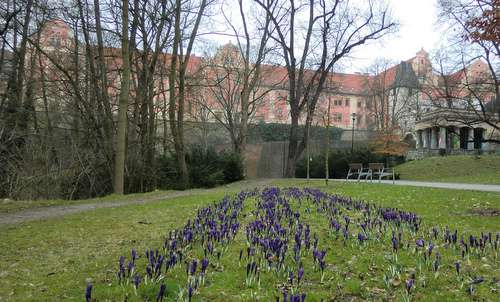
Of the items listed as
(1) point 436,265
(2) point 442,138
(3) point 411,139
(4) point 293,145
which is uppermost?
(3) point 411,139

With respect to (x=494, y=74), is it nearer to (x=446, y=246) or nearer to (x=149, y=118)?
(x=149, y=118)

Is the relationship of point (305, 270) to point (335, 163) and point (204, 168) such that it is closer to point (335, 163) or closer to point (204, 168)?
point (204, 168)

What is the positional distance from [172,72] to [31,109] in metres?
6.70

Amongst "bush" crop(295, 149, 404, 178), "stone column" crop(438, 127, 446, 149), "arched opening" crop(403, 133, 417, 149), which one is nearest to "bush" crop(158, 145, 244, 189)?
"bush" crop(295, 149, 404, 178)

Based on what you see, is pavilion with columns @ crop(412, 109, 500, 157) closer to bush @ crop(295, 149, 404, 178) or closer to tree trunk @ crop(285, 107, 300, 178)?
bush @ crop(295, 149, 404, 178)

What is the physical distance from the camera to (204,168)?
23.6m

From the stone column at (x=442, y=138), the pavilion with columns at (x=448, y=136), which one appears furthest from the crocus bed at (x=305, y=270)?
the stone column at (x=442, y=138)

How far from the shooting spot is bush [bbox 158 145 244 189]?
21.5 meters

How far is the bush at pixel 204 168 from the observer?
70.7ft

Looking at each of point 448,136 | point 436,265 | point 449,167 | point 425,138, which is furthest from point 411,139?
point 436,265

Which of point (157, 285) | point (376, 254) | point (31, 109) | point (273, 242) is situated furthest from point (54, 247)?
point (31, 109)

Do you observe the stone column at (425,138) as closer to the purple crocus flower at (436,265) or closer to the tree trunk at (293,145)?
the tree trunk at (293,145)

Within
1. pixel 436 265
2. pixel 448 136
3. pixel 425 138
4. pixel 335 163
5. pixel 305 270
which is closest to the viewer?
pixel 436 265

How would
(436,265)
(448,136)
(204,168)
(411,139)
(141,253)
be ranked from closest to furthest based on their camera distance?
(436,265), (141,253), (204,168), (448,136), (411,139)
